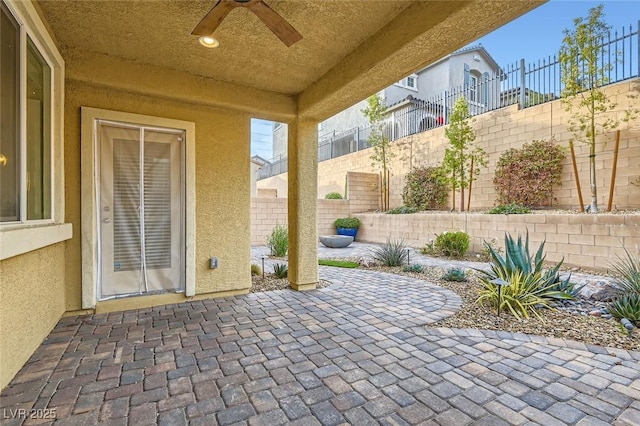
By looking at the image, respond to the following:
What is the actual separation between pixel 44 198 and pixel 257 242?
25.2ft

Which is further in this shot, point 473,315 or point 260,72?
point 260,72

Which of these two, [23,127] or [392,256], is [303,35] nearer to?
[23,127]

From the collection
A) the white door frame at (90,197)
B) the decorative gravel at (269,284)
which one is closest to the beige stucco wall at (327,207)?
the decorative gravel at (269,284)

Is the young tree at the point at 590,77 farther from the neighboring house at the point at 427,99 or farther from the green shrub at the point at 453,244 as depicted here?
the green shrub at the point at 453,244

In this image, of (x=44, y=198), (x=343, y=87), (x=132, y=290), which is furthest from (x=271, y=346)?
(x=343, y=87)

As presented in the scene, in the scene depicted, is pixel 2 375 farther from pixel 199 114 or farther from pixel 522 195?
pixel 522 195

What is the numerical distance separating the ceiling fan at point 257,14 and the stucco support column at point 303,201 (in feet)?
6.65

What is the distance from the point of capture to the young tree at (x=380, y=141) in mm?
12055

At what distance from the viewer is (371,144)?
41.7ft

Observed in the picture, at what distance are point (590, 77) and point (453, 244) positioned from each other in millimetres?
4406

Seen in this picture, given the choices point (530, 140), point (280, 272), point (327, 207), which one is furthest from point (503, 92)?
point (280, 272)

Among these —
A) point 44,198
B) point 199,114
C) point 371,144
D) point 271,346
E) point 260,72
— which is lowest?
point 271,346

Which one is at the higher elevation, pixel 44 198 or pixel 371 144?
pixel 371 144

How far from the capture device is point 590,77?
20.5 feet
